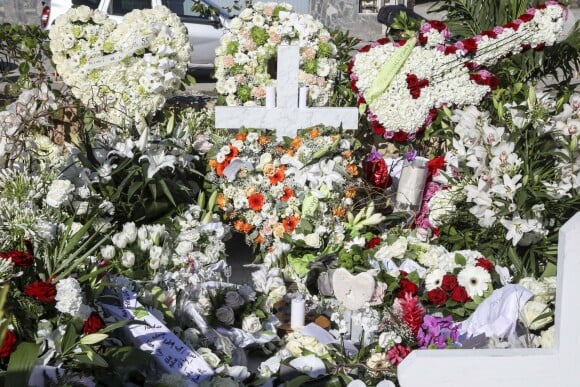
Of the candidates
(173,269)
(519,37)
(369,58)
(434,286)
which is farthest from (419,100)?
(173,269)

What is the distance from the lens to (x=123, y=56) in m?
4.82

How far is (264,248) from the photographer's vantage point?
413 cm

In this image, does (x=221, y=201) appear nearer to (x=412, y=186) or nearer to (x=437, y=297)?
(x=412, y=186)

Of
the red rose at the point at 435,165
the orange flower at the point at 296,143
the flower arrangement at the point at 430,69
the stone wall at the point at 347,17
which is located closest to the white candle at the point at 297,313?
the orange flower at the point at 296,143

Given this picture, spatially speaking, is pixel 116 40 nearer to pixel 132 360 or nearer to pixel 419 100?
pixel 419 100

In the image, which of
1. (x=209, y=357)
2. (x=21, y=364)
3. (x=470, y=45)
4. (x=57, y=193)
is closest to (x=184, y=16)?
(x=470, y=45)

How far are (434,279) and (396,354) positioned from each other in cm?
66

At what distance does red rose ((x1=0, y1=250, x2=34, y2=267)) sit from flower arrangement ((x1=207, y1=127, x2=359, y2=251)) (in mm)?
1775

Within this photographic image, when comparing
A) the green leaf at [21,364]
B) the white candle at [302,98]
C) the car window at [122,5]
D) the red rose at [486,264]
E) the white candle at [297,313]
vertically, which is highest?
the car window at [122,5]

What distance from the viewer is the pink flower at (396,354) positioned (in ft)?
9.19

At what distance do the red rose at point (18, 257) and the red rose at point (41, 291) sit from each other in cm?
8

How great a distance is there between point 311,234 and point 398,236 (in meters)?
0.45

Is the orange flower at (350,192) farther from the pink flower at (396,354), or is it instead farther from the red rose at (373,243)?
the pink flower at (396,354)

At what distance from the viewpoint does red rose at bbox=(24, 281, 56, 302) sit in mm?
2299
